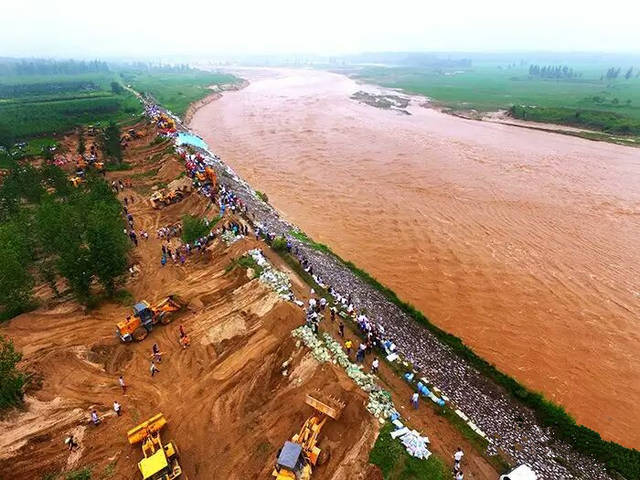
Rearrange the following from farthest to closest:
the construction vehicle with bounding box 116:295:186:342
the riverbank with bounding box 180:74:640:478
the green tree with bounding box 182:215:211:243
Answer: the green tree with bounding box 182:215:211:243
the construction vehicle with bounding box 116:295:186:342
the riverbank with bounding box 180:74:640:478

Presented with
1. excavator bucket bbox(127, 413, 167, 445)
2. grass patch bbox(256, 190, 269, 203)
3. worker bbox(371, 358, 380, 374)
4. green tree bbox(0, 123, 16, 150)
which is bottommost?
excavator bucket bbox(127, 413, 167, 445)

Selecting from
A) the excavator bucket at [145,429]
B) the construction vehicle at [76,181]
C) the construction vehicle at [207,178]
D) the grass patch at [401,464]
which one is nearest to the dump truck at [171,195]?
the construction vehicle at [207,178]

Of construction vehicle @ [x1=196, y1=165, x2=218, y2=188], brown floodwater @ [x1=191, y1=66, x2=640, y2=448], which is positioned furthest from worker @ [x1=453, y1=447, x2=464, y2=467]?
construction vehicle @ [x1=196, y1=165, x2=218, y2=188]

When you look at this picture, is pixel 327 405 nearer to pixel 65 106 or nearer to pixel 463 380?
pixel 463 380

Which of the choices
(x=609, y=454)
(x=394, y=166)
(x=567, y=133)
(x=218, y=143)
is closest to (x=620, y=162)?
(x=567, y=133)

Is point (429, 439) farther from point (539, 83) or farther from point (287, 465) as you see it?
point (539, 83)

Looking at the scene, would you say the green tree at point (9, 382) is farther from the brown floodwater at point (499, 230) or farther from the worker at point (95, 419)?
the brown floodwater at point (499, 230)

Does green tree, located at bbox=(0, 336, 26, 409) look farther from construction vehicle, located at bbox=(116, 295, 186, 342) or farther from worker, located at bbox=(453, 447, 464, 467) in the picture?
worker, located at bbox=(453, 447, 464, 467)
